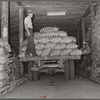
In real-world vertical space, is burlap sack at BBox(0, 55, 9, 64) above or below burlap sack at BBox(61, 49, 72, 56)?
below

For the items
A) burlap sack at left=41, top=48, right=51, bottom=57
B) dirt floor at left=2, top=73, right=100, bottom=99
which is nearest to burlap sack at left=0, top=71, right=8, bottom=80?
dirt floor at left=2, top=73, right=100, bottom=99

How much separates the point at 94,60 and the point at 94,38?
0.96 m

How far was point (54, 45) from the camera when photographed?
5176 mm

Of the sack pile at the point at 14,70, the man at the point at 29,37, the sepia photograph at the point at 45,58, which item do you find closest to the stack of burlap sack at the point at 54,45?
the sepia photograph at the point at 45,58

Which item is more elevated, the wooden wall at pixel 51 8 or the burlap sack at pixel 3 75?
the wooden wall at pixel 51 8

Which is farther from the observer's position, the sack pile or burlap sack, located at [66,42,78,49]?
the sack pile

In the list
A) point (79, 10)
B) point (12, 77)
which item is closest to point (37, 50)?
point (12, 77)

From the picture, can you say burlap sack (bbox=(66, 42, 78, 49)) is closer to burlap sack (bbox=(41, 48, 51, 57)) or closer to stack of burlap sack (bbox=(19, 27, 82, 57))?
stack of burlap sack (bbox=(19, 27, 82, 57))

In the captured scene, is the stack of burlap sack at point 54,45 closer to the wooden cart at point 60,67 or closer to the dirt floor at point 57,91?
the wooden cart at point 60,67

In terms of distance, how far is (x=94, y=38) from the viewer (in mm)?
6160

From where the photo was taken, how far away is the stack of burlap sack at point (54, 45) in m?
4.96

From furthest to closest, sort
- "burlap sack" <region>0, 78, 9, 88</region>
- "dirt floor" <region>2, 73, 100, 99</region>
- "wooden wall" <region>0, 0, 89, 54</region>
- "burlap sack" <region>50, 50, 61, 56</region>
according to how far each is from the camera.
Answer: "wooden wall" <region>0, 0, 89, 54</region> → "burlap sack" <region>50, 50, 61, 56</region> → "burlap sack" <region>0, 78, 9, 88</region> → "dirt floor" <region>2, 73, 100, 99</region>

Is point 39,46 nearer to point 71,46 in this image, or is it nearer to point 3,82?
point 71,46

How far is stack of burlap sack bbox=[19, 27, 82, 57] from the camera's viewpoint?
195 inches
